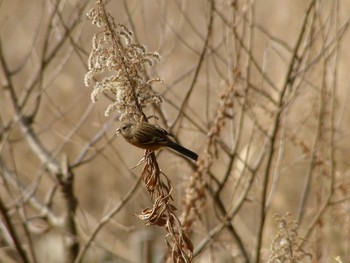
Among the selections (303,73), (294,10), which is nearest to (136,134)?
(303,73)

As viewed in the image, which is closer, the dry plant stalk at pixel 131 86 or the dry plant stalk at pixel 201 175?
the dry plant stalk at pixel 131 86

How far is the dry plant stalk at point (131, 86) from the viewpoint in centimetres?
232

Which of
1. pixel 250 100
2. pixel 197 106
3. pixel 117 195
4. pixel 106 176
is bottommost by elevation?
pixel 250 100

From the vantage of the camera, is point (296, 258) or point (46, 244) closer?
point (296, 258)

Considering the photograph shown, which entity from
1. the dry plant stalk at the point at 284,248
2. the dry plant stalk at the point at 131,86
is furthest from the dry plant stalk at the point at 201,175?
the dry plant stalk at the point at 131,86

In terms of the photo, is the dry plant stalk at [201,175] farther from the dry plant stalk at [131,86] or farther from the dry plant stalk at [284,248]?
the dry plant stalk at [131,86]

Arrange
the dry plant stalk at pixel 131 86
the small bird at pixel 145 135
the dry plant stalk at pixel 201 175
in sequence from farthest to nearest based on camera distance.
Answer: the dry plant stalk at pixel 201 175 < the small bird at pixel 145 135 < the dry plant stalk at pixel 131 86

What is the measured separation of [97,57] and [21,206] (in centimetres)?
199

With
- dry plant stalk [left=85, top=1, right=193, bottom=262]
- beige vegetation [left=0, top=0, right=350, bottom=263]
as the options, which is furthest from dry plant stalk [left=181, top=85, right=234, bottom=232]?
dry plant stalk [left=85, top=1, right=193, bottom=262]

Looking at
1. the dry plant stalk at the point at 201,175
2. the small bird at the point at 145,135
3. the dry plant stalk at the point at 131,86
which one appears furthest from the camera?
the dry plant stalk at the point at 201,175

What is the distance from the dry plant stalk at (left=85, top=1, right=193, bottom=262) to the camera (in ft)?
7.62

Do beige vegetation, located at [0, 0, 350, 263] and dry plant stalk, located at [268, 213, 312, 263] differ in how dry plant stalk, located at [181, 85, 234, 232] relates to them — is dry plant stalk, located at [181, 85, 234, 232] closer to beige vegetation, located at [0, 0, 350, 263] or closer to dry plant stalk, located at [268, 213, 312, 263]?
beige vegetation, located at [0, 0, 350, 263]

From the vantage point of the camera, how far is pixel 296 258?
262 centimetres

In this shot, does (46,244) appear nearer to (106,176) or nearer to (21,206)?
(106,176)
